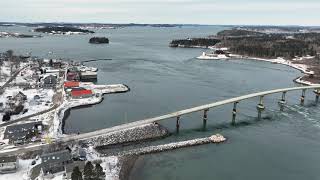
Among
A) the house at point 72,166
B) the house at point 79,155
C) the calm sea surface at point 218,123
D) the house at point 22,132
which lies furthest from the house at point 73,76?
the house at point 72,166

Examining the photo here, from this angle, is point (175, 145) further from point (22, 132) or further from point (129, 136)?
point (22, 132)

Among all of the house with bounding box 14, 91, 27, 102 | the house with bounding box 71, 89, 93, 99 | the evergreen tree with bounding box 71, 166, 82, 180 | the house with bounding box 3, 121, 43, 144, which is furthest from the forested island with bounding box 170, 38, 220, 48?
the evergreen tree with bounding box 71, 166, 82, 180

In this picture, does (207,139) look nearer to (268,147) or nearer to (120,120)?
(268,147)

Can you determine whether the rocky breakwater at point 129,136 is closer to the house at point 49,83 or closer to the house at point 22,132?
the house at point 22,132

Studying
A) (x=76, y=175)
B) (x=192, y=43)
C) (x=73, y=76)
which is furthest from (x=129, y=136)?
(x=192, y=43)

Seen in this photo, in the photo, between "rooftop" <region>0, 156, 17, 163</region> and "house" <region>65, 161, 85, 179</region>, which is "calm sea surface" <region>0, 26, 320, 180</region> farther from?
"rooftop" <region>0, 156, 17, 163</region>

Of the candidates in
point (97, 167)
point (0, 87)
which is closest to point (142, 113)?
point (97, 167)
